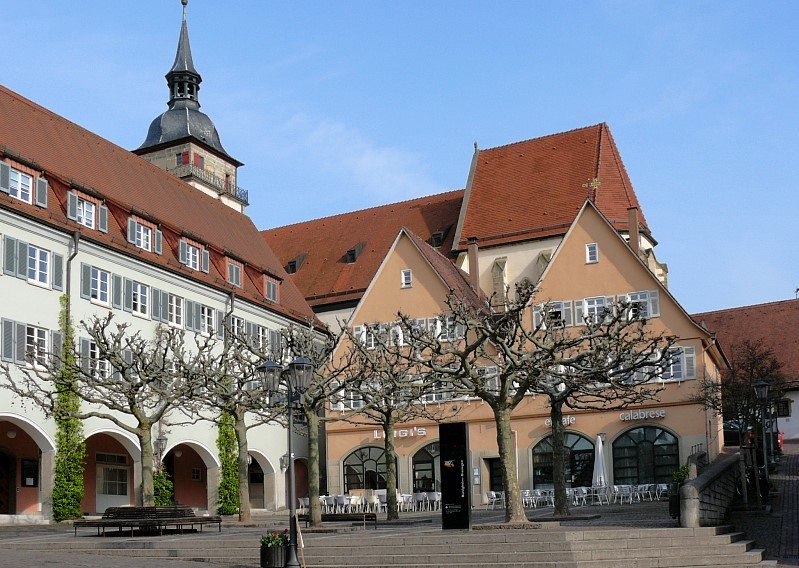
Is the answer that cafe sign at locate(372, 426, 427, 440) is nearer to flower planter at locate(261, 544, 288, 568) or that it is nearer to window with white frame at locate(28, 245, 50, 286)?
window with white frame at locate(28, 245, 50, 286)

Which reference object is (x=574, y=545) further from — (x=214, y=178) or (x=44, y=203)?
(x=214, y=178)

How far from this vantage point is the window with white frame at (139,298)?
41.0 meters

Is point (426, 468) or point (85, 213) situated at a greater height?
point (85, 213)

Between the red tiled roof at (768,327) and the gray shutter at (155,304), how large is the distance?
3220 cm

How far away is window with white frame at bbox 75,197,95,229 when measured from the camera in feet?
128

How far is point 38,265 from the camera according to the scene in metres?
36.4

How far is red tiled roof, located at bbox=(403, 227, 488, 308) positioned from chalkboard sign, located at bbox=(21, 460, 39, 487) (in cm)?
1791

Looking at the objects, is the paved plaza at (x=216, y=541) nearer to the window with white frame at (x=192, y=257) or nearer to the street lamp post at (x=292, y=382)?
the street lamp post at (x=292, y=382)

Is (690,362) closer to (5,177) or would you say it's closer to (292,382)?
(5,177)

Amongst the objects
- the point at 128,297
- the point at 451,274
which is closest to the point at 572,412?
the point at 451,274

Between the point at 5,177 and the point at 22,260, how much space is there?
8.83 feet

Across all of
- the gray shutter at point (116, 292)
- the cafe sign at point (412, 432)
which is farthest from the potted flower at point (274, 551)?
the cafe sign at point (412, 432)

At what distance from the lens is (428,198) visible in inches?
2527

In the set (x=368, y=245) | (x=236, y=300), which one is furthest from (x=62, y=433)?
(x=368, y=245)
